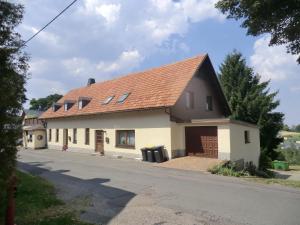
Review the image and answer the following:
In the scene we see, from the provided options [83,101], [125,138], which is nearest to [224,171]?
[125,138]

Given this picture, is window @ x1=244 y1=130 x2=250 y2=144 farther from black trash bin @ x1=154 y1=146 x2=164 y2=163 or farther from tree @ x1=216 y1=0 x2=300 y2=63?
tree @ x1=216 y1=0 x2=300 y2=63

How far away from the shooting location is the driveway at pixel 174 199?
26.4ft

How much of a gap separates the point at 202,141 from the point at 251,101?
16819 mm

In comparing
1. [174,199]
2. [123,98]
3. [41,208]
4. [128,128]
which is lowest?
[174,199]

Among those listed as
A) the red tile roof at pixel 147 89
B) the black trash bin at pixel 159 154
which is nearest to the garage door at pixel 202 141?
the black trash bin at pixel 159 154

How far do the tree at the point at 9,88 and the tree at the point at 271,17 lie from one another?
6928mm

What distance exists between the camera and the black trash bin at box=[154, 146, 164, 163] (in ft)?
66.8

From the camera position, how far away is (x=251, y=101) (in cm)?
3497

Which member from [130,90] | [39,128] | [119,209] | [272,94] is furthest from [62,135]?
[119,209]

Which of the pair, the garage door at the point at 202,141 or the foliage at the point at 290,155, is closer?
the garage door at the point at 202,141

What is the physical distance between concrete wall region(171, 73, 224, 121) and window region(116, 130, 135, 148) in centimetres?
411

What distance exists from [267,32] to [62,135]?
89.2 feet

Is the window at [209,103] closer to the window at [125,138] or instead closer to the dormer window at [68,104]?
the window at [125,138]

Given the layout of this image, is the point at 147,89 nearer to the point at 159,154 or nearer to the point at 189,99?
the point at 189,99
